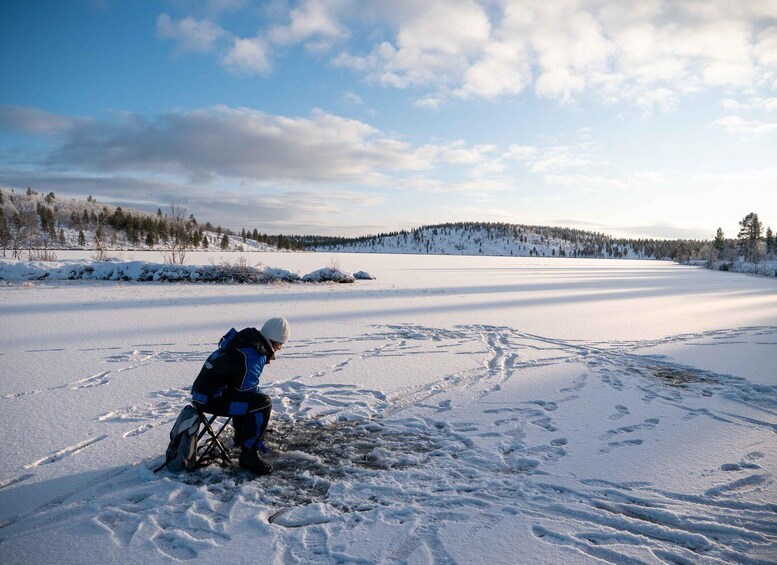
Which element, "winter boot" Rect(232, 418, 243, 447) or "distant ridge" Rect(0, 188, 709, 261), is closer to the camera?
"winter boot" Rect(232, 418, 243, 447)

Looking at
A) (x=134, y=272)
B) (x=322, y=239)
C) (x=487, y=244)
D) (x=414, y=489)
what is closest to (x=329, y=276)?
(x=134, y=272)

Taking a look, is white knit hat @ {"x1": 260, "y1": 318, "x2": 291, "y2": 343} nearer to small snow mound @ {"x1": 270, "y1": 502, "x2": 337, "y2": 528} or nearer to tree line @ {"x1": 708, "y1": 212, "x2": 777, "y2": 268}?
small snow mound @ {"x1": 270, "y1": 502, "x2": 337, "y2": 528}

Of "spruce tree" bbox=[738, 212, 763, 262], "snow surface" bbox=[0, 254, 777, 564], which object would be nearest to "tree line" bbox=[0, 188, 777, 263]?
"spruce tree" bbox=[738, 212, 763, 262]

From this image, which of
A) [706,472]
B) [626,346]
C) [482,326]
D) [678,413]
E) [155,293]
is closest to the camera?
[706,472]

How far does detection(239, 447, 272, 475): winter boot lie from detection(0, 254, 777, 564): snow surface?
9 centimetres

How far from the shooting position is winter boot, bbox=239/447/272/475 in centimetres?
356

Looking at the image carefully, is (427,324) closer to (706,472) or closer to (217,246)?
(706,472)

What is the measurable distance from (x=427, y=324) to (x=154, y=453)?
751 centimetres

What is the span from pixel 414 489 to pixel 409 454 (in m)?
0.59

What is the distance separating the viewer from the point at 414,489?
338 centimetres

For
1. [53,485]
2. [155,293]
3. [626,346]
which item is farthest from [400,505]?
[155,293]

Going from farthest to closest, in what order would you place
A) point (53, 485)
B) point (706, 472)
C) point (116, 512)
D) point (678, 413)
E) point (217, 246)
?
point (217, 246) < point (678, 413) < point (706, 472) < point (53, 485) < point (116, 512)

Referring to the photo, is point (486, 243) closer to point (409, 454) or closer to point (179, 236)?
point (179, 236)

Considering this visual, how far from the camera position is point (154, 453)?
3.87 metres
